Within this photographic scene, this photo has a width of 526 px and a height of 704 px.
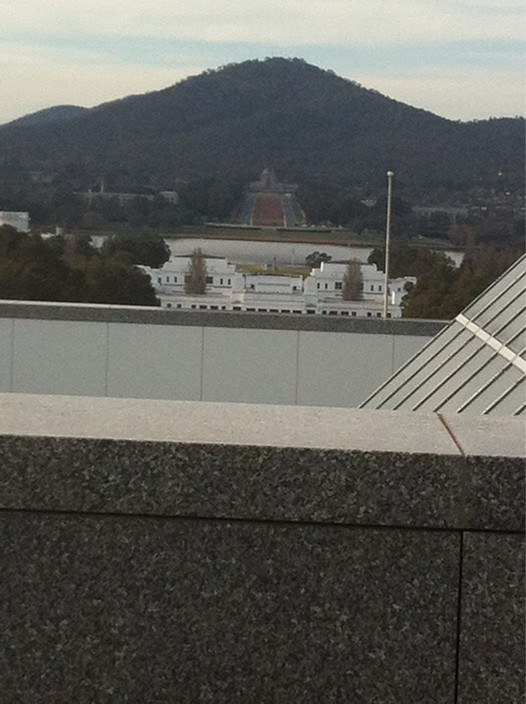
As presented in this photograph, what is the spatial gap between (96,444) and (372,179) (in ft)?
178

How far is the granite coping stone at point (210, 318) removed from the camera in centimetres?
1469

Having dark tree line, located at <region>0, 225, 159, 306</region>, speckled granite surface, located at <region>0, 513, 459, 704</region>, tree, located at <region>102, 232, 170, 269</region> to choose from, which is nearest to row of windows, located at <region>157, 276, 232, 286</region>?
dark tree line, located at <region>0, 225, 159, 306</region>

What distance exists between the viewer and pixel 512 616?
2.69 metres

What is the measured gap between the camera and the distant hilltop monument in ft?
195

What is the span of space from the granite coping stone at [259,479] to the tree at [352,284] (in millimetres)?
38074

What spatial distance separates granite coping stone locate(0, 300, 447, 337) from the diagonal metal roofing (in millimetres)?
3264

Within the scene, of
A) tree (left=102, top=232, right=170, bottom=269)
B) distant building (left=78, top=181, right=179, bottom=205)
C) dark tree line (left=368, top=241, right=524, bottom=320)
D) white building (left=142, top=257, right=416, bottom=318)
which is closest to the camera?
white building (left=142, top=257, right=416, bottom=318)

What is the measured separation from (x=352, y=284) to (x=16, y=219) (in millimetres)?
23814

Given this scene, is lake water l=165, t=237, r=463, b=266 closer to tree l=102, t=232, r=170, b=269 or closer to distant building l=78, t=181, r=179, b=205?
tree l=102, t=232, r=170, b=269

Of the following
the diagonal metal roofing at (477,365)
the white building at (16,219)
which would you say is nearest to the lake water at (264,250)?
the white building at (16,219)

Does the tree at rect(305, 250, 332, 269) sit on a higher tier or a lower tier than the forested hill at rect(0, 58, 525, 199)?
lower

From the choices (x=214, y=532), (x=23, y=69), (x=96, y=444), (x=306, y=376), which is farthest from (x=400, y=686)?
(x=23, y=69)

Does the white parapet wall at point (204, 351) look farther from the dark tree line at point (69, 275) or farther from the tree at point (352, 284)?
the dark tree line at point (69, 275)

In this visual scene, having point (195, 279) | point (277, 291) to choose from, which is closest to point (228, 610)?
point (277, 291)
